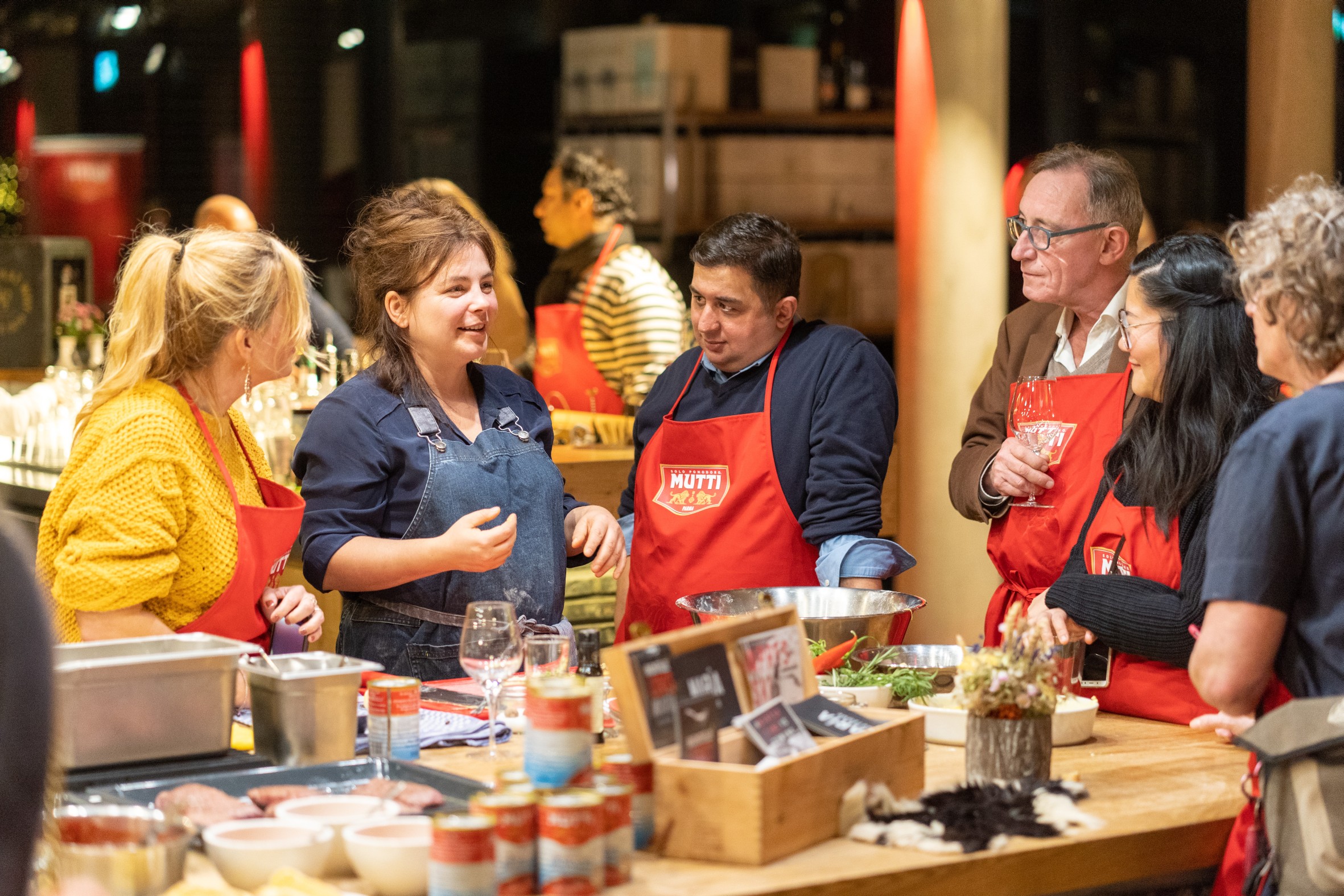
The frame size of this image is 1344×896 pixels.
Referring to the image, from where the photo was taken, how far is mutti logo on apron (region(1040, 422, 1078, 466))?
9.55 feet

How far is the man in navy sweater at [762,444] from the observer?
322cm

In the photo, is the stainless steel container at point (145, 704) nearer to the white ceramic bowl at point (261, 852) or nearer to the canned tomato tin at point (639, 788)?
the white ceramic bowl at point (261, 852)

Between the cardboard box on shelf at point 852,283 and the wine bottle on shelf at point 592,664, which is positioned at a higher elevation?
the cardboard box on shelf at point 852,283

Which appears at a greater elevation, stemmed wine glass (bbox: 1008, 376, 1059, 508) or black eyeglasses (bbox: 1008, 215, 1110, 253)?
black eyeglasses (bbox: 1008, 215, 1110, 253)

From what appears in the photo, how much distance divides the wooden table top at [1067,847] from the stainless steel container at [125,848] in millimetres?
491

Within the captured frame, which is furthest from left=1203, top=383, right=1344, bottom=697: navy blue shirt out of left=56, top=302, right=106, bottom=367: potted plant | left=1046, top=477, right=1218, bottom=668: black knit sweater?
left=56, top=302, right=106, bottom=367: potted plant

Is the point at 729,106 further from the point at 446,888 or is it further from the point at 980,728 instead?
the point at 446,888

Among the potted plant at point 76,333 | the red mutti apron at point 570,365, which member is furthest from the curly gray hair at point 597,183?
the potted plant at point 76,333

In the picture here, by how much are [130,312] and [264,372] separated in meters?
0.24

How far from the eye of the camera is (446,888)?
163 cm

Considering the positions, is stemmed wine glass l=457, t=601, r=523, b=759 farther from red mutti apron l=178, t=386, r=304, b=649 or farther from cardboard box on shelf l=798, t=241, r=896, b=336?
cardboard box on shelf l=798, t=241, r=896, b=336

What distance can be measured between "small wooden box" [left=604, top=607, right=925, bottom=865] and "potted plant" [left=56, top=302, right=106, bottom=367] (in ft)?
14.6

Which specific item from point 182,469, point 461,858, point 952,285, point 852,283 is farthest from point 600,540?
point 852,283

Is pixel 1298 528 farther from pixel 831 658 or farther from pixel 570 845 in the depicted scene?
pixel 570 845
